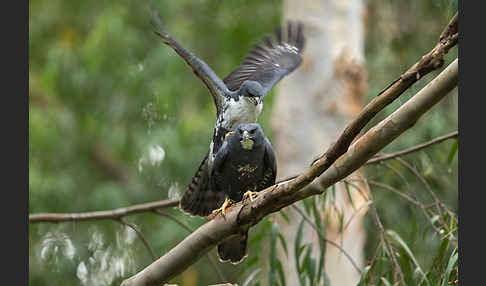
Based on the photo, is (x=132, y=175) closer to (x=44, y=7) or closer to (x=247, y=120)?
(x=44, y=7)

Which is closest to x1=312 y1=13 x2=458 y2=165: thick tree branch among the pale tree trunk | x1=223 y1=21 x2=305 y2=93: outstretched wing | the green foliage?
x1=223 y1=21 x2=305 y2=93: outstretched wing

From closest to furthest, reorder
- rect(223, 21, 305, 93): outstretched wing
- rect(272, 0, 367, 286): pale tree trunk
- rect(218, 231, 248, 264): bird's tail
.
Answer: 1. rect(218, 231, 248, 264): bird's tail
2. rect(223, 21, 305, 93): outstretched wing
3. rect(272, 0, 367, 286): pale tree trunk

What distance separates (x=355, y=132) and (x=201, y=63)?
2.11m

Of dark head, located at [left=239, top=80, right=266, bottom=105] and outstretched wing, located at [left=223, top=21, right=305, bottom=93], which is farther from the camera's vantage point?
outstretched wing, located at [left=223, top=21, right=305, bottom=93]

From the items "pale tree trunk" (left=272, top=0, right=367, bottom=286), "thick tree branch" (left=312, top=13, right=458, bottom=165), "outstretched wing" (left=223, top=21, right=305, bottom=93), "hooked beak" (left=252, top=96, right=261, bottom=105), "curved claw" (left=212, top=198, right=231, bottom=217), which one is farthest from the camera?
"pale tree trunk" (left=272, top=0, right=367, bottom=286)

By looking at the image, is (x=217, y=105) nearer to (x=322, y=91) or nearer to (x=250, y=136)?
(x=250, y=136)

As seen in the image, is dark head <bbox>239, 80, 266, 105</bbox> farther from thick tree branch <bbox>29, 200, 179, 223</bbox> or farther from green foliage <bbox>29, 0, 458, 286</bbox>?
green foliage <bbox>29, 0, 458, 286</bbox>

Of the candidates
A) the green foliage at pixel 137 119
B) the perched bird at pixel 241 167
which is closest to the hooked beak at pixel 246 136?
the perched bird at pixel 241 167

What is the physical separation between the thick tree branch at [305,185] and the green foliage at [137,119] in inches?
96.0

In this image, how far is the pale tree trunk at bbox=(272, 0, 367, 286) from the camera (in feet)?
20.1

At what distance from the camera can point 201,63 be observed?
436 cm

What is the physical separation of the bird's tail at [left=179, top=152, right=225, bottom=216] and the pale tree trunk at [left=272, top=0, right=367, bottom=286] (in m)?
1.81

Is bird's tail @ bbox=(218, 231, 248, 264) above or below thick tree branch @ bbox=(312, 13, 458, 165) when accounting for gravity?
below

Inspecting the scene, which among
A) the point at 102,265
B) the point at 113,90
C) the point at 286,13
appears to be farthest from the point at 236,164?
the point at 113,90
